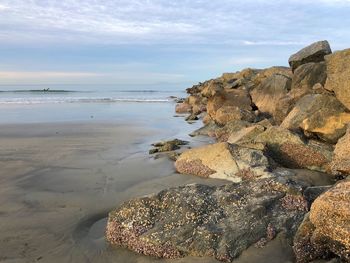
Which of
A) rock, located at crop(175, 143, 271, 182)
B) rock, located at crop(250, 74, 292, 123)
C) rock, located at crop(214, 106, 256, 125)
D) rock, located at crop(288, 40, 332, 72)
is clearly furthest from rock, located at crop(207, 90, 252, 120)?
rock, located at crop(175, 143, 271, 182)

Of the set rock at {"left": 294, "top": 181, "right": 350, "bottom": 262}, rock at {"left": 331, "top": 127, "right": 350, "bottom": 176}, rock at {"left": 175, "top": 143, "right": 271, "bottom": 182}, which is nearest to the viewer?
rock at {"left": 294, "top": 181, "right": 350, "bottom": 262}

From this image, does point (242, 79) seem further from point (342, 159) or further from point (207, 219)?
point (207, 219)

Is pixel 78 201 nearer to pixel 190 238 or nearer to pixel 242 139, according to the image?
pixel 190 238

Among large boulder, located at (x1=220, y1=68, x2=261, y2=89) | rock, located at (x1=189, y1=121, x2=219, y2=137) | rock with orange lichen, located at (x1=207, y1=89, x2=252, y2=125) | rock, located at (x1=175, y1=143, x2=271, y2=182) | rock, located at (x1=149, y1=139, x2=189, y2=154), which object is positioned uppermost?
large boulder, located at (x1=220, y1=68, x2=261, y2=89)

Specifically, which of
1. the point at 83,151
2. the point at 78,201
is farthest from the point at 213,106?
the point at 78,201

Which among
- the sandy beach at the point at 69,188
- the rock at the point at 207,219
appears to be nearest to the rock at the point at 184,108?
the sandy beach at the point at 69,188

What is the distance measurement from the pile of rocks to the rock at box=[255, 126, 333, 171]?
2 cm

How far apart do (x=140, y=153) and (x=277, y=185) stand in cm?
610

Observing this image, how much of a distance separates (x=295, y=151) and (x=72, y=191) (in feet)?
15.2

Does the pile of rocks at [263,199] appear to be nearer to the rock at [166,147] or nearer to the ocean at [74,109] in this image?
the rock at [166,147]

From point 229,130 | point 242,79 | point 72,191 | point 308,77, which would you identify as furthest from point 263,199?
point 242,79

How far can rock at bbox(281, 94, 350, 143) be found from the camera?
912cm

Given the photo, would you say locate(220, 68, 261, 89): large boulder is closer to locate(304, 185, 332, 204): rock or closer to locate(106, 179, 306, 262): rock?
locate(304, 185, 332, 204): rock

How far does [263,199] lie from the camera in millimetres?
5254
